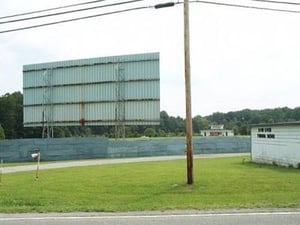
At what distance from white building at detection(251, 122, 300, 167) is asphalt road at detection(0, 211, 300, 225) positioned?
1795cm

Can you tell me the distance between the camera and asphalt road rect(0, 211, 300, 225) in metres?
11.5

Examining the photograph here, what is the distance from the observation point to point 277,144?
33438 millimetres

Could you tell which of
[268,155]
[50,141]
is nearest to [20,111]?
[50,141]

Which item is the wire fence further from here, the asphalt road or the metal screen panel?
the asphalt road

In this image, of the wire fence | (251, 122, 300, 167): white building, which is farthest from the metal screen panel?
(251, 122, 300, 167): white building

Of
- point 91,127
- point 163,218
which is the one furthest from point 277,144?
point 91,127

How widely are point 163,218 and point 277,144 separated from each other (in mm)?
22485

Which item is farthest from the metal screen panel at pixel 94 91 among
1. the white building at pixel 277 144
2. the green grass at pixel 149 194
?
the green grass at pixel 149 194

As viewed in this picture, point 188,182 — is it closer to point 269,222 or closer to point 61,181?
point 61,181

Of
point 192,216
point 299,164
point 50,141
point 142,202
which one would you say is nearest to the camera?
point 192,216

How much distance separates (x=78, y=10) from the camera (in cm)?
2073

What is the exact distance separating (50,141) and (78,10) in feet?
93.1

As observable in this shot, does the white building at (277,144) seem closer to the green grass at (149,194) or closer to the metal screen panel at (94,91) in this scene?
the green grass at (149,194)

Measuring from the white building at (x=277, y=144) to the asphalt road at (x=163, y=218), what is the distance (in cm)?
1795
